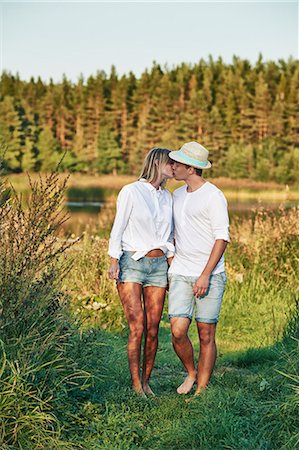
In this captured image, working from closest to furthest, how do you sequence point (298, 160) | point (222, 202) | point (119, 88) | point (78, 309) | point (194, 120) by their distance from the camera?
1. point (222, 202)
2. point (78, 309)
3. point (298, 160)
4. point (194, 120)
5. point (119, 88)

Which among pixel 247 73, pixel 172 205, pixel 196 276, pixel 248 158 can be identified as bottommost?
pixel 248 158

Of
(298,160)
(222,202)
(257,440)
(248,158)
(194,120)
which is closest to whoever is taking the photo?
(257,440)

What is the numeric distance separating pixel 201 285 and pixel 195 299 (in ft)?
0.59

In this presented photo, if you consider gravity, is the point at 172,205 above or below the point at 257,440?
above

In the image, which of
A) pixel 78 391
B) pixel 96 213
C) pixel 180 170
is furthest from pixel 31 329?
pixel 96 213

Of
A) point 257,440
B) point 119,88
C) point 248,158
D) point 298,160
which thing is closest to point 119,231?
point 257,440

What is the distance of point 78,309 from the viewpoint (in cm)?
858

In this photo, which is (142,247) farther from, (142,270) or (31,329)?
(31,329)

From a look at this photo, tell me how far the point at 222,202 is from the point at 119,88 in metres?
65.9

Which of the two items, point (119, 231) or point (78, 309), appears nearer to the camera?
point (119, 231)

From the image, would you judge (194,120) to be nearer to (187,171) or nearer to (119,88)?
(119,88)

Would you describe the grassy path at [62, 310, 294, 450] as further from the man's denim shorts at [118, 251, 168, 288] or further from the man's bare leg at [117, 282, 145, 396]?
the man's denim shorts at [118, 251, 168, 288]

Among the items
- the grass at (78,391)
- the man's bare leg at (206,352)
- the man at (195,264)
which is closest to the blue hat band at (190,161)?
the man at (195,264)

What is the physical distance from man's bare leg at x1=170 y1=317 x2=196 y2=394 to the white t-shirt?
0.33 m
